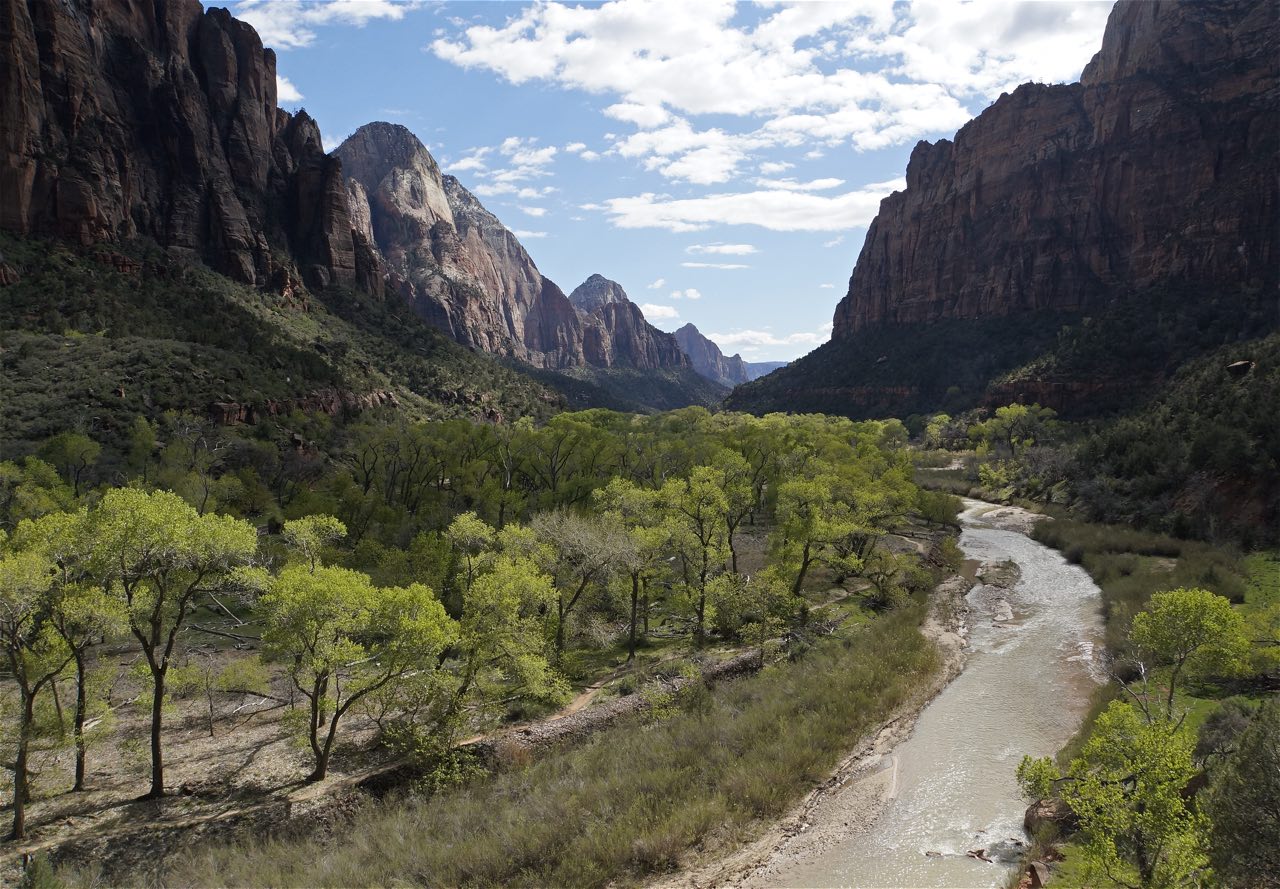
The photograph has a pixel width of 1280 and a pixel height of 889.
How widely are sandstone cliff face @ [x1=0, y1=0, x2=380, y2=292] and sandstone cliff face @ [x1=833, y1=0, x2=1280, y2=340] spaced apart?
12093cm

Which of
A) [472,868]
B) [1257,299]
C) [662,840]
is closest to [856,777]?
[662,840]

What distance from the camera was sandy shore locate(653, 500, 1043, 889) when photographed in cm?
1496

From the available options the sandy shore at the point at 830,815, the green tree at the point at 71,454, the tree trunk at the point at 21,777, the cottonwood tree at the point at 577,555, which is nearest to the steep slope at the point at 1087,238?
the sandy shore at the point at 830,815

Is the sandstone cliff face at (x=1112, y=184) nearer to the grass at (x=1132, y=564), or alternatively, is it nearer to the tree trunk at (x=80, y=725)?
the grass at (x=1132, y=564)

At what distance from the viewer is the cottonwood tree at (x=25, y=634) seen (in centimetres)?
1480

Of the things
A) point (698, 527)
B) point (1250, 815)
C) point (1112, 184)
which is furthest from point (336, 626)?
point (1112, 184)

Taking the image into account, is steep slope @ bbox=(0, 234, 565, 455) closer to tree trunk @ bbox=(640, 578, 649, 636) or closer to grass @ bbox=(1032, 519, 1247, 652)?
tree trunk @ bbox=(640, 578, 649, 636)

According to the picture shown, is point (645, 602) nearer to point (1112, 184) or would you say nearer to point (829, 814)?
point (829, 814)

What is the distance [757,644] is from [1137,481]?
121 ft

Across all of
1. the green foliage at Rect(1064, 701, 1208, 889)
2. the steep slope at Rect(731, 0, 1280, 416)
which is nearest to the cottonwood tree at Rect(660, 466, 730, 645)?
the green foliage at Rect(1064, 701, 1208, 889)

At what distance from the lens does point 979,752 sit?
19.9 meters

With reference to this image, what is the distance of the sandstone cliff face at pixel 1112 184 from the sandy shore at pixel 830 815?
104540 millimetres

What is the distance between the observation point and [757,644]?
28.9m

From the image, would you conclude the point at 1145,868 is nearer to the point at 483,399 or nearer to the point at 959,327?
the point at 483,399
